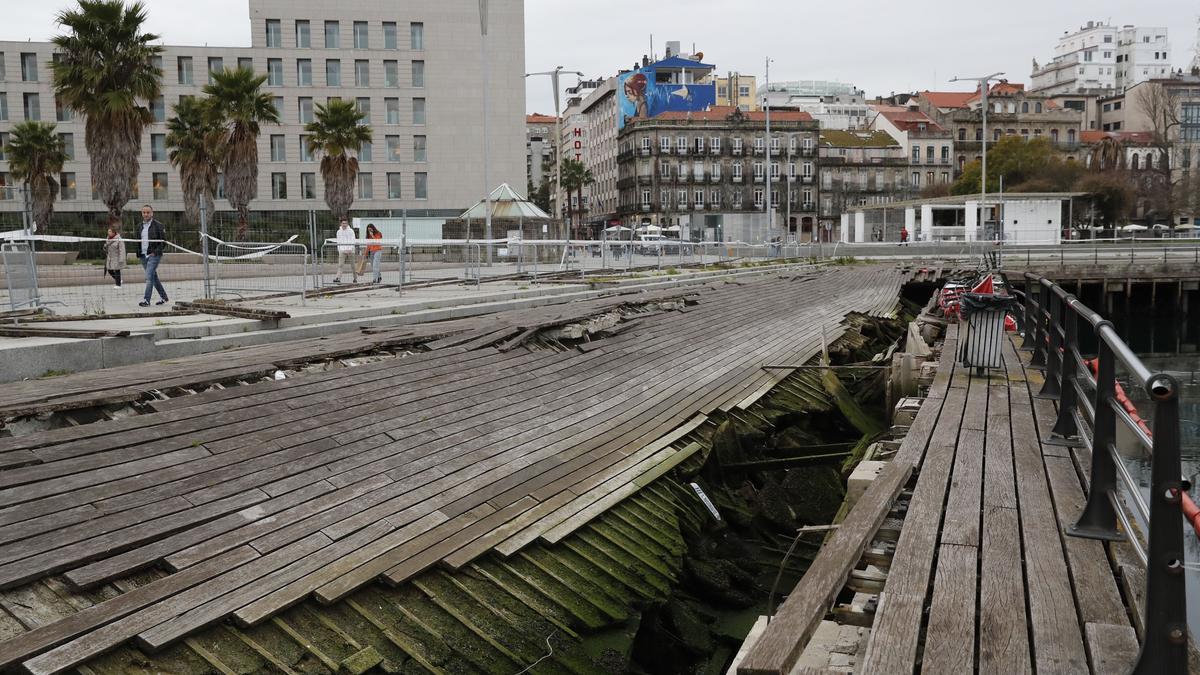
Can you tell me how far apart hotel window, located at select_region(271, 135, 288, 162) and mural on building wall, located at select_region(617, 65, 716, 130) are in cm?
5869

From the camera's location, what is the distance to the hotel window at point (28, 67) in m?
64.8

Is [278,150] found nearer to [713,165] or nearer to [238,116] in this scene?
[238,116]

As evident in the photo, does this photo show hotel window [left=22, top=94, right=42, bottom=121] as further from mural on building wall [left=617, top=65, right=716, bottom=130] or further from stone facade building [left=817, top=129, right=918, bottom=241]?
stone facade building [left=817, top=129, right=918, bottom=241]

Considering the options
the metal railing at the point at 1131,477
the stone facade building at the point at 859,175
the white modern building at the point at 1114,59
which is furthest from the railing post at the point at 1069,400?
the white modern building at the point at 1114,59

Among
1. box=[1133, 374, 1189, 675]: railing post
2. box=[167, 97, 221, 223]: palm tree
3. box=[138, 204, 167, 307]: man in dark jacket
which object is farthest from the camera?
box=[167, 97, 221, 223]: palm tree

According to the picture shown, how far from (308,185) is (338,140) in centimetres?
1763

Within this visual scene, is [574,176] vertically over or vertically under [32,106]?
under

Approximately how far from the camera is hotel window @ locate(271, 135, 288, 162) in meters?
67.6

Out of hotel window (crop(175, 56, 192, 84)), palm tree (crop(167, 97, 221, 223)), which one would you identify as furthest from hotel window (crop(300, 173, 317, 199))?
palm tree (crop(167, 97, 221, 223))

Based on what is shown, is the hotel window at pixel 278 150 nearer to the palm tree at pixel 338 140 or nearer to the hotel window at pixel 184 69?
the hotel window at pixel 184 69

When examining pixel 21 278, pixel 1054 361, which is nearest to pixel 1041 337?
pixel 1054 361

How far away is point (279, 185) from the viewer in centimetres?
6794

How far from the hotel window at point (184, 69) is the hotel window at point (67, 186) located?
903cm

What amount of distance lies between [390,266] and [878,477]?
88.0ft
